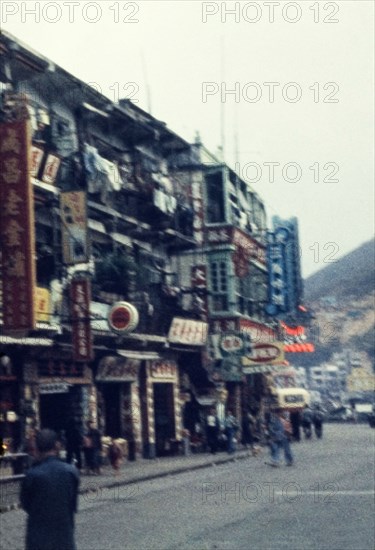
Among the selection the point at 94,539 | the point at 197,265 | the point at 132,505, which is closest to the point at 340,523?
the point at 94,539

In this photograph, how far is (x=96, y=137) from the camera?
124 feet

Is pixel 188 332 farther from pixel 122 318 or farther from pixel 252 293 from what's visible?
pixel 252 293

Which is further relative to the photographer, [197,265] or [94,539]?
[197,265]

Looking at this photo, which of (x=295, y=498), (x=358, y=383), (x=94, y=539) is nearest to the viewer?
(x=94, y=539)

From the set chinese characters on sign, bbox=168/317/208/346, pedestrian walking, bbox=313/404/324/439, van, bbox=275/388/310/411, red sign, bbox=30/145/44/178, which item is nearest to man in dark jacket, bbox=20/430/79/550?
red sign, bbox=30/145/44/178

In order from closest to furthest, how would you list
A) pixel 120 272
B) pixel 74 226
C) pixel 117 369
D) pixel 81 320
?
pixel 81 320
pixel 74 226
pixel 120 272
pixel 117 369

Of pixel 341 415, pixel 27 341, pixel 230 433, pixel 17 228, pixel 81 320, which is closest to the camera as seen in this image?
pixel 17 228

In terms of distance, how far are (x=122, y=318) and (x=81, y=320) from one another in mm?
2490

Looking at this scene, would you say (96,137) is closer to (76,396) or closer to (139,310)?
(139,310)

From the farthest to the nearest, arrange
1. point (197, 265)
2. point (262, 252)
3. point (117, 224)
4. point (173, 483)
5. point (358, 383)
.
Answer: point (358, 383) < point (262, 252) < point (197, 265) < point (117, 224) < point (173, 483)

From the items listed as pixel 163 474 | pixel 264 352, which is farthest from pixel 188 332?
pixel 163 474

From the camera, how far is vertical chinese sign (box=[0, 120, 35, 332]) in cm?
2519

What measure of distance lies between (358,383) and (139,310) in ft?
294

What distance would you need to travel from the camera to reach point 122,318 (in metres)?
32.2
